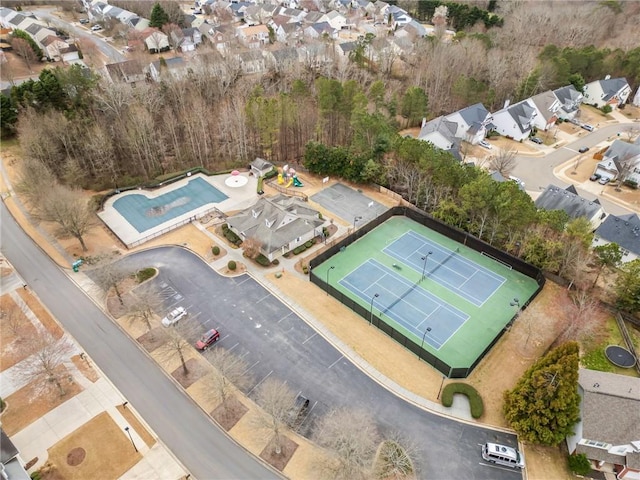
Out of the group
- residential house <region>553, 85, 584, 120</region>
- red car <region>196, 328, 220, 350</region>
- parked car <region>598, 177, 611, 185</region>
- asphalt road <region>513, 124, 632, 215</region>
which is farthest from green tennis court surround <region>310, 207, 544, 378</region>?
residential house <region>553, 85, 584, 120</region>

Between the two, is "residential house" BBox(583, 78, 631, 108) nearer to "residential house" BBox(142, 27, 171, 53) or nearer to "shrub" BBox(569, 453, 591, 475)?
"shrub" BBox(569, 453, 591, 475)

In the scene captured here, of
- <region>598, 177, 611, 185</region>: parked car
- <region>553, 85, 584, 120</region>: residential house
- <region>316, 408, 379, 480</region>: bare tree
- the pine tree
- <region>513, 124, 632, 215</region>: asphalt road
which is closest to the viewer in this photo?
<region>316, 408, 379, 480</region>: bare tree

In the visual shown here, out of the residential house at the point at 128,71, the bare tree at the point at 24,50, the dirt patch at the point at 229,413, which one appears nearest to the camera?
the dirt patch at the point at 229,413

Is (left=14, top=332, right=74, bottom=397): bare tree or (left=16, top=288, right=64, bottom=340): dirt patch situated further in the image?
(left=16, top=288, right=64, bottom=340): dirt patch

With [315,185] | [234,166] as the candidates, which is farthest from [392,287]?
[234,166]

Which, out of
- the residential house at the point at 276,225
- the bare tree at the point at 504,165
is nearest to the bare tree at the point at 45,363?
the residential house at the point at 276,225

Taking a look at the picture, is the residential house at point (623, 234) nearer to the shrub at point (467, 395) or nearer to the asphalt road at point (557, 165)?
the asphalt road at point (557, 165)
